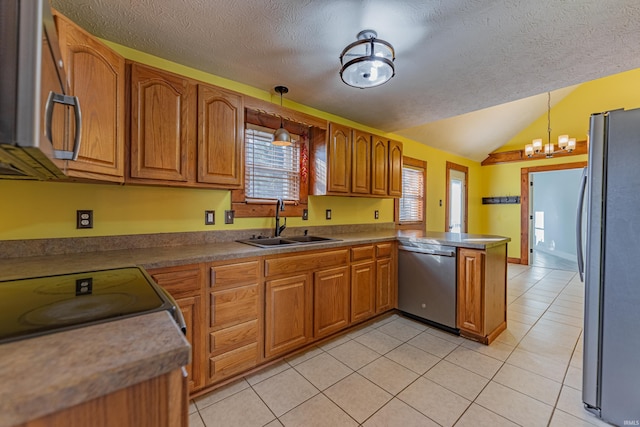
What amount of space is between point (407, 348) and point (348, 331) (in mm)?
566

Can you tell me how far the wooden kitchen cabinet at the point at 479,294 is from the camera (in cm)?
236

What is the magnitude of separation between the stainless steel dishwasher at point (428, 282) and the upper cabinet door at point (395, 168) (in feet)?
2.85

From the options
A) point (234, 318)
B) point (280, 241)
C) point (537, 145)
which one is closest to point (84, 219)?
point (234, 318)

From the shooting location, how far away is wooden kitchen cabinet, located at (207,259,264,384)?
1746 millimetres

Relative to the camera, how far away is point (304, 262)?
7.23 ft

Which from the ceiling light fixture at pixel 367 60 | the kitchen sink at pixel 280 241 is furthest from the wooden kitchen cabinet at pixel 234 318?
the ceiling light fixture at pixel 367 60

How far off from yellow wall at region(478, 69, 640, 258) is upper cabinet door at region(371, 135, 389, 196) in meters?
4.23

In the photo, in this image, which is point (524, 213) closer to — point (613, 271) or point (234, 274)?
point (613, 271)

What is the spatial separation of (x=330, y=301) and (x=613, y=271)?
6.11ft

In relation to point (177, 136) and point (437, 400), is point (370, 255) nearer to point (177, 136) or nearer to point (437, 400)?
point (437, 400)

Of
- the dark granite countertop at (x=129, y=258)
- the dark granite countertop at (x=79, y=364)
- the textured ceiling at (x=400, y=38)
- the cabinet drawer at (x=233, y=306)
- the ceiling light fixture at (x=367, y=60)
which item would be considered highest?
the textured ceiling at (x=400, y=38)

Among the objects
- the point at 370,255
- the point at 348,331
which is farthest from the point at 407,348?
the point at 370,255

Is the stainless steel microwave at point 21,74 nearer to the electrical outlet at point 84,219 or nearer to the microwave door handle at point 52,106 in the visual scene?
the microwave door handle at point 52,106

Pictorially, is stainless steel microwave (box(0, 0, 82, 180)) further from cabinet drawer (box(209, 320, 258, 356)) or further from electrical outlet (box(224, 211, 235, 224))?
electrical outlet (box(224, 211, 235, 224))
